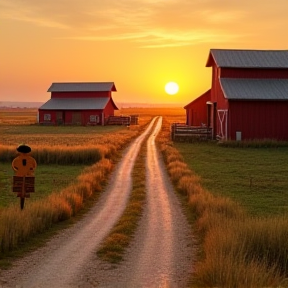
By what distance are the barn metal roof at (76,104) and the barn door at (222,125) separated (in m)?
36.0

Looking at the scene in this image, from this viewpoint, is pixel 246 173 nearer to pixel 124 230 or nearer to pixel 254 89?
pixel 124 230

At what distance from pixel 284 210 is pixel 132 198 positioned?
5.24 metres

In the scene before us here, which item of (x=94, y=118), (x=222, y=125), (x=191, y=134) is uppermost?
(x=94, y=118)

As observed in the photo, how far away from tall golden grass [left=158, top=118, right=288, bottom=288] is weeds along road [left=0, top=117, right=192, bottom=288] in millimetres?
514

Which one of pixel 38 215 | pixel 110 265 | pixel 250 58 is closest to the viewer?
pixel 110 265

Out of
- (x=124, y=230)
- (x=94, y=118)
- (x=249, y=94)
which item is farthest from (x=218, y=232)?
(x=94, y=118)

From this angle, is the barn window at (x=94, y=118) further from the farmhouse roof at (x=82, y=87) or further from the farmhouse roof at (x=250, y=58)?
the farmhouse roof at (x=250, y=58)

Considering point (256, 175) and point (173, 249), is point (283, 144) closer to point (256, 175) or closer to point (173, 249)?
point (256, 175)

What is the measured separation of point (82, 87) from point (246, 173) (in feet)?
203

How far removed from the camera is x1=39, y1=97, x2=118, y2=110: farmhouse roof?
7945cm

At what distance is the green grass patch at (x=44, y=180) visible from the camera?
61.9 ft

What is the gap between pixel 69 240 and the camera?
1258cm

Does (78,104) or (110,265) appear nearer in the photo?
(110,265)

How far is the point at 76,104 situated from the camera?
8119 cm
